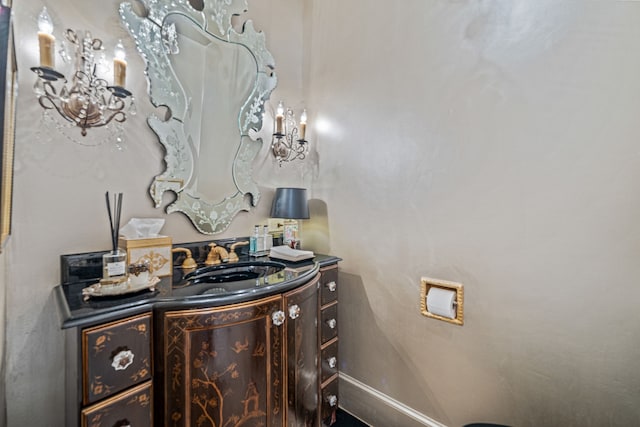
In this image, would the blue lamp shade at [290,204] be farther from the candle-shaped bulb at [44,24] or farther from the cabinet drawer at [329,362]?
the candle-shaped bulb at [44,24]

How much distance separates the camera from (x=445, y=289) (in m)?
1.41

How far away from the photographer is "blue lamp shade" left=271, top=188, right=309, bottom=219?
1.75m

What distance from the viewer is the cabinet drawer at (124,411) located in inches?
31.0

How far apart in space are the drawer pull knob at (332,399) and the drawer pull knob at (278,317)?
86cm

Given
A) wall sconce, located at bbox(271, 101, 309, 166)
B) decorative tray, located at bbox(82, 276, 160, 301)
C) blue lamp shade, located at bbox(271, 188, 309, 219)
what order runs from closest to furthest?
decorative tray, located at bbox(82, 276, 160, 301) < blue lamp shade, located at bbox(271, 188, 309, 219) < wall sconce, located at bbox(271, 101, 309, 166)

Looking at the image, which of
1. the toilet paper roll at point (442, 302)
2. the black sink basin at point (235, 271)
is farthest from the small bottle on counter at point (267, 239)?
the toilet paper roll at point (442, 302)

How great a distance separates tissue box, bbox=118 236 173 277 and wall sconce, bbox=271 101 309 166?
968mm

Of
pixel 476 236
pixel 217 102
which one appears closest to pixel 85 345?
pixel 217 102

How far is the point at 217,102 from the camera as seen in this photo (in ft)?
5.34

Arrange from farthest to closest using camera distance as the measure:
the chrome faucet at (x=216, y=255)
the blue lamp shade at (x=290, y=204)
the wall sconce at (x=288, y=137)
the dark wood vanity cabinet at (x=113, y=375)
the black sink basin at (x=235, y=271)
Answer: the wall sconce at (x=288, y=137) < the blue lamp shade at (x=290, y=204) < the chrome faucet at (x=216, y=255) < the black sink basin at (x=235, y=271) < the dark wood vanity cabinet at (x=113, y=375)

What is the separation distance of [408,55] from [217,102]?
1.13 meters

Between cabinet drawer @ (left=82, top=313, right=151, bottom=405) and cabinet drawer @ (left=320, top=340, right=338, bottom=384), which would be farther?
cabinet drawer @ (left=320, top=340, right=338, bottom=384)

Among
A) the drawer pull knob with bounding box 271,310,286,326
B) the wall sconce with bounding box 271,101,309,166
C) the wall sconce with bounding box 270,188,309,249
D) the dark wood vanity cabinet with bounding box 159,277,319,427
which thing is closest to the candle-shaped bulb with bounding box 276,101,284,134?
the wall sconce with bounding box 271,101,309,166

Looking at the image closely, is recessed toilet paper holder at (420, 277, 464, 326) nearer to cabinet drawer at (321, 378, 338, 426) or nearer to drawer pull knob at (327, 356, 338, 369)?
drawer pull knob at (327, 356, 338, 369)
